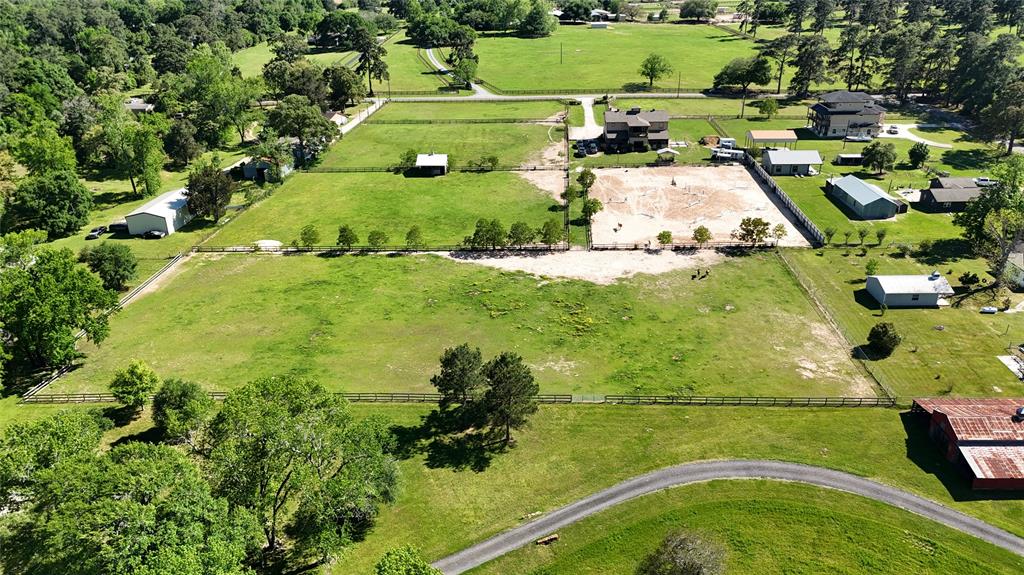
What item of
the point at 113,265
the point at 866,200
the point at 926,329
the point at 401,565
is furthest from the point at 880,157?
the point at 113,265

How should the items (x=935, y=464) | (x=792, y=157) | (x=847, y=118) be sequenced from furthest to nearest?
(x=847, y=118)
(x=792, y=157)
(x=935, y=464)

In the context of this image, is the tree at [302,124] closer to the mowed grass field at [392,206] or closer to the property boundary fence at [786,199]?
the mowed grass field at [392,206]

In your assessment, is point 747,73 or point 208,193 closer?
point 208,193

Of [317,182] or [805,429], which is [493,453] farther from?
[317,182]

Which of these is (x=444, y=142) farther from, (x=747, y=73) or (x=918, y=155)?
(x=918, y=155)

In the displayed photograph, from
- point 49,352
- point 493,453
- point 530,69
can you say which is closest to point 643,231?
point 493,453

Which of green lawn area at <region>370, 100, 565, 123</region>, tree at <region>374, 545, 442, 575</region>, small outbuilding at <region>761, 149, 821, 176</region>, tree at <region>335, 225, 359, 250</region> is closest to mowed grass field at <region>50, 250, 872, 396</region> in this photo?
tree at <region>335, 225, 359, 250</region>

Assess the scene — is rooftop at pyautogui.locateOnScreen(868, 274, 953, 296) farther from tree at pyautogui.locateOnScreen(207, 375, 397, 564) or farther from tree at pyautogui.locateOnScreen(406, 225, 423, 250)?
tree at pyautogui.locateOnScreen(207, 375, 397, 564)
